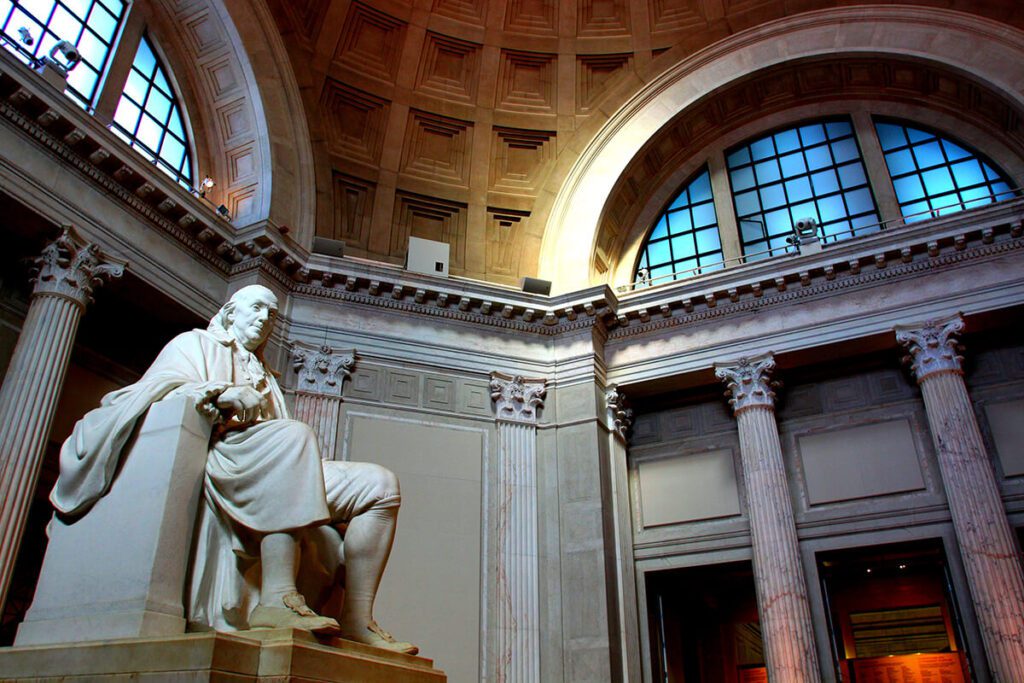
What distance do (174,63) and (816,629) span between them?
1207 cm

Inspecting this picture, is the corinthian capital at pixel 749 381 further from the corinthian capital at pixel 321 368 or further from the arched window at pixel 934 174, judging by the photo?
the corinthian capital at pixel 321 368

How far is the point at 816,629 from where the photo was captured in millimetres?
10625

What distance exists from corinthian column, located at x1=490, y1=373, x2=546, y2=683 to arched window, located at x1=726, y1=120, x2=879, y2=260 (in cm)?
436

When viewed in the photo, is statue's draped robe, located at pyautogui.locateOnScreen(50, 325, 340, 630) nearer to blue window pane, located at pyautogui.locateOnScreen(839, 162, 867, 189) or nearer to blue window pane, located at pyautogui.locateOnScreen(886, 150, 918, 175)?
blue window pane, located at pyautogui.locateOnScreen(839, 162, 867, 189)

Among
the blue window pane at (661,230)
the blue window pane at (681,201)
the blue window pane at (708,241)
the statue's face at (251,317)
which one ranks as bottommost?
the statue's face at (251,317)

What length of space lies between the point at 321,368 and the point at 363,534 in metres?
7.51

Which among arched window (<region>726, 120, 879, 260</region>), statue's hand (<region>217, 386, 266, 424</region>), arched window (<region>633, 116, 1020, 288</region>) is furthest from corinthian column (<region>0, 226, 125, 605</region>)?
arched window (<region>726, 120, 879, 260</region>)

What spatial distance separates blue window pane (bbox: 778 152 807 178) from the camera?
1362 cm

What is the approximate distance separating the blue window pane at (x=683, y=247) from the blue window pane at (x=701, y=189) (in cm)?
74

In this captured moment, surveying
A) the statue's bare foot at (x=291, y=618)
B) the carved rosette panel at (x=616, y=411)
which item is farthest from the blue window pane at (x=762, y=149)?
the statue's bare foot at (x=291, y=618)

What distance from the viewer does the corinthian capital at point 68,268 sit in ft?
28.5

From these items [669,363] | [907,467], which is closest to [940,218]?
[907,467]

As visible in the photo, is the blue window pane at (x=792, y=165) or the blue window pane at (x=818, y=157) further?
the blue window pane at (x=792, y=165)

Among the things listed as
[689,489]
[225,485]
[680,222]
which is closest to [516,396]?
[689,489]
